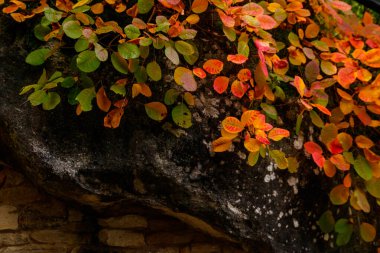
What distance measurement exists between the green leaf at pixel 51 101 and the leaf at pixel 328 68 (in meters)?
1.12

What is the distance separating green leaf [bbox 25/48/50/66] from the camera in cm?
172

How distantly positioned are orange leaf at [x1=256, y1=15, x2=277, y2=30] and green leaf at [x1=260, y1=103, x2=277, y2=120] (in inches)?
12.0

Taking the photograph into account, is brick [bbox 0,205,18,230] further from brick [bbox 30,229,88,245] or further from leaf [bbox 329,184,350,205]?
leaf [bbox 329,184,350,205]

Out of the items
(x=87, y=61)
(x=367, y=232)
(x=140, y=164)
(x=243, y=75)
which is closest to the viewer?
(x=87, y=61)

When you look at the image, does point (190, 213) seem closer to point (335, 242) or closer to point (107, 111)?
point (107, 111)

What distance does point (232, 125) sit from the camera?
1.75 m

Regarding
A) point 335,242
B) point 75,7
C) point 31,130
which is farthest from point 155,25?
point 335,242

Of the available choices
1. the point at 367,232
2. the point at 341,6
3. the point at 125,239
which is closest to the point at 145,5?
the point at 341,6

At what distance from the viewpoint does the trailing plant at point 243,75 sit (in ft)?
5.62

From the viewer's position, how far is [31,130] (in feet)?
5.67

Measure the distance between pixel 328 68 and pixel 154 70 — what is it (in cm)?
80

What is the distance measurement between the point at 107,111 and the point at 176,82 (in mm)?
285

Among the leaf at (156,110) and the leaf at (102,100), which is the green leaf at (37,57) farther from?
the leaf at (156,110)

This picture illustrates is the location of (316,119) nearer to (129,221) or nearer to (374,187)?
(374,187)
